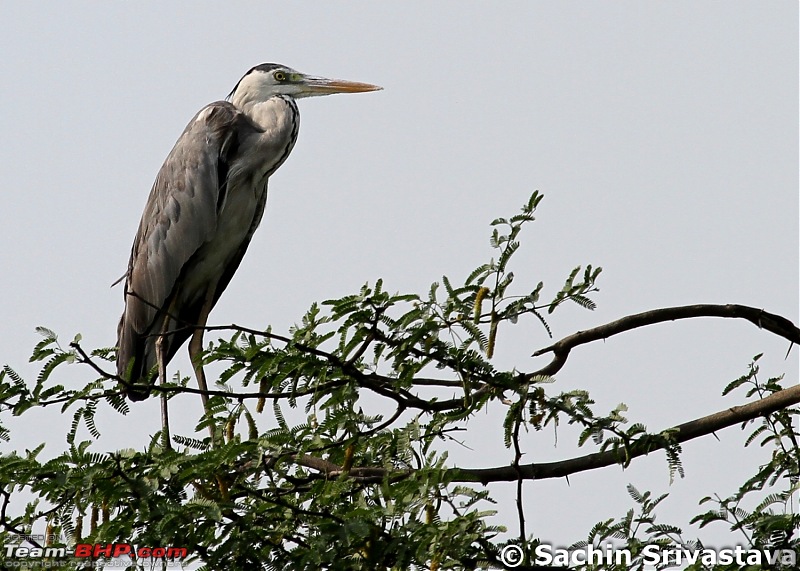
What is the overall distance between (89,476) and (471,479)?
38.3 inches

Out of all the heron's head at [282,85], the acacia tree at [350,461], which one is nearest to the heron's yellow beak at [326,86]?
the heron's head at [282,85]

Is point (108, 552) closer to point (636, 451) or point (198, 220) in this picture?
point (636, 451)

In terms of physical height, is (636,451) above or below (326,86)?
below

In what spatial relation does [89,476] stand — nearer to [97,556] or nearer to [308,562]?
[97,556]

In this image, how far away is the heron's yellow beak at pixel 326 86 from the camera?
656 cm

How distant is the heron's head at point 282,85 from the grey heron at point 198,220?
7.3 inches

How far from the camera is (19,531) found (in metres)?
2.94

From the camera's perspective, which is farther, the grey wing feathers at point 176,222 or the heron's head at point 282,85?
the heron's head at point 282,85

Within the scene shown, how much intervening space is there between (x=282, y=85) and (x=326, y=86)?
28cm

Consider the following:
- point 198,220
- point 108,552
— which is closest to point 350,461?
point 108,552

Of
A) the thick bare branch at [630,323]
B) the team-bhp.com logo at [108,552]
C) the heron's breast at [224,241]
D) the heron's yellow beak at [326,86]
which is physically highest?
the heron's yellow beak at [326,86]

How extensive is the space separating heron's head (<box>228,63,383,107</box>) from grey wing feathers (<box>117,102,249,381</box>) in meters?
0.40

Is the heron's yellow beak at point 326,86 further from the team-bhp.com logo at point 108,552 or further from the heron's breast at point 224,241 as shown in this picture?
the team-bhp.com logo at point 108,552

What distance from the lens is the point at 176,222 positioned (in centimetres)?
596
